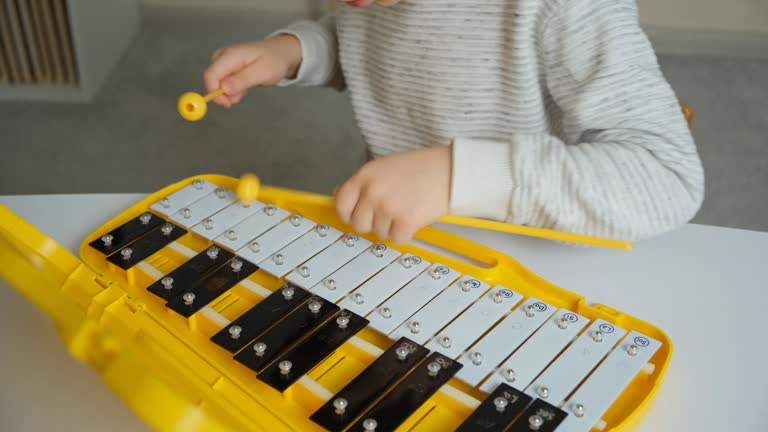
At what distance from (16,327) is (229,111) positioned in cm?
167

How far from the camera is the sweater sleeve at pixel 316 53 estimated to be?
1074 millimetres

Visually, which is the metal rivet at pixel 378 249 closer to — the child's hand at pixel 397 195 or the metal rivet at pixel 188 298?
the child's hand at pixel 397 195

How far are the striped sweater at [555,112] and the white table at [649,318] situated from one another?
4 cm

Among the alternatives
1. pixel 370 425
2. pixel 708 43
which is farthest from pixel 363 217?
pixel 708 43

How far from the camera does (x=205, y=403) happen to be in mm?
585

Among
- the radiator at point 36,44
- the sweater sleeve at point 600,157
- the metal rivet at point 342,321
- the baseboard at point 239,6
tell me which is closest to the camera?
the metal rivet at point 342,321

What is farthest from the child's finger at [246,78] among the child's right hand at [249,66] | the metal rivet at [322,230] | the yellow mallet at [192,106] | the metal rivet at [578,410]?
the metal rivet at [578,410]

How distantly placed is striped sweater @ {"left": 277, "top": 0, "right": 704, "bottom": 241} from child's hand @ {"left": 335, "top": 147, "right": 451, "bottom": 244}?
18 millimetres

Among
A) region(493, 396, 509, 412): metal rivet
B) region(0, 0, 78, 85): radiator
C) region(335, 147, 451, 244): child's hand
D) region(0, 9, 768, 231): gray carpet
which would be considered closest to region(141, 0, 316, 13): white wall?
region(0, 9, 768, 231): gray carpet

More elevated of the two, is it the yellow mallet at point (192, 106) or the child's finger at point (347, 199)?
the yellow mallet at point (192, 106)

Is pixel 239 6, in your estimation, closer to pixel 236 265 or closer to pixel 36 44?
pixel 36 44

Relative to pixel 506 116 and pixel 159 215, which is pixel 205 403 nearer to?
pixel 159 215

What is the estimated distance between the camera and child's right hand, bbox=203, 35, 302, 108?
0.93 m

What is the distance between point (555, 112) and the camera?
0.97 metres
